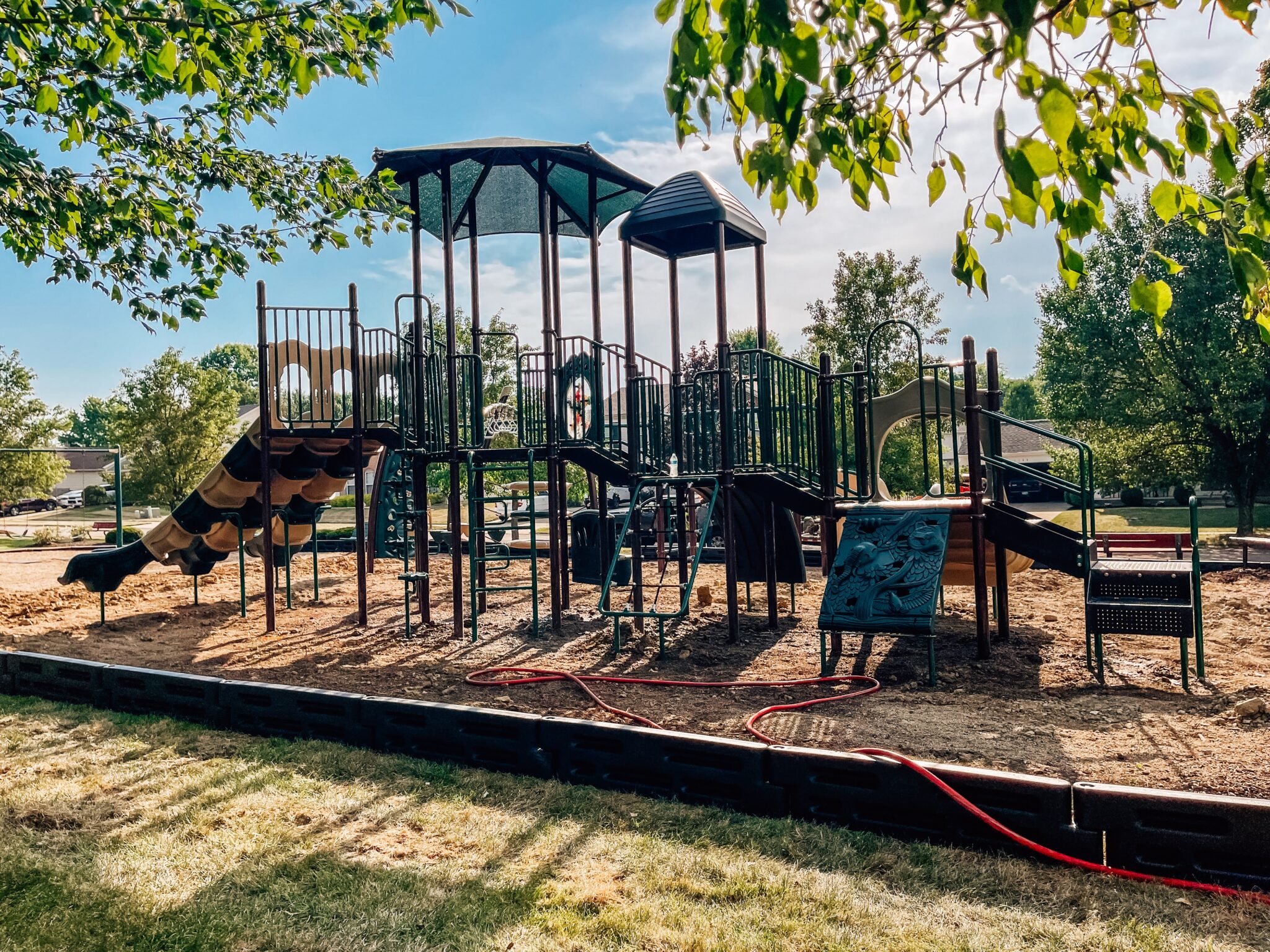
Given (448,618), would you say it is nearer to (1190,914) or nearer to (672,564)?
(672,564)

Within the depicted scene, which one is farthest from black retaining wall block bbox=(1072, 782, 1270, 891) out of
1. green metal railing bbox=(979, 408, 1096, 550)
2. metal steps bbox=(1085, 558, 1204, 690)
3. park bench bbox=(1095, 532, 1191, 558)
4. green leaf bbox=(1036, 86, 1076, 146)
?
park bench bbox=(1095, 532, 1191, 558)

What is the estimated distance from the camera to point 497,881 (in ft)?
12.5

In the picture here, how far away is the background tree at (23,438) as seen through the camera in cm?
3189

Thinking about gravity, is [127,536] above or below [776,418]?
below

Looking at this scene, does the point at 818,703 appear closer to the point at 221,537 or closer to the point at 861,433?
the point at 861,433

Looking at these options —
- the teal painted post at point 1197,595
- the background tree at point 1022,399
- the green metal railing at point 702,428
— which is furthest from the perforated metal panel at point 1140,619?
the background tree at point 1022,399

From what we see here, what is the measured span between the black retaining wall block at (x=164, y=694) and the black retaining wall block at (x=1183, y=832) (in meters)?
5.82

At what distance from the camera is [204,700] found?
6750 millimetres

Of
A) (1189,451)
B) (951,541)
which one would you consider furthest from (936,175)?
(1189,451)

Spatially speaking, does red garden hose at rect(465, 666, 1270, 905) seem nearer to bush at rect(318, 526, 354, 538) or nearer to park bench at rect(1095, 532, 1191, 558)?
park bench at rect(1095, 532, 1191, 558)

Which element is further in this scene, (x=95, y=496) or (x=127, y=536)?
(x=95, y=496)

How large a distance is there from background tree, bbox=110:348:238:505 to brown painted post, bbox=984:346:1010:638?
31316 mm

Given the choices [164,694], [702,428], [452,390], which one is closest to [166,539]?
[452,390]

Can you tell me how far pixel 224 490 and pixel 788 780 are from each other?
406 inches
